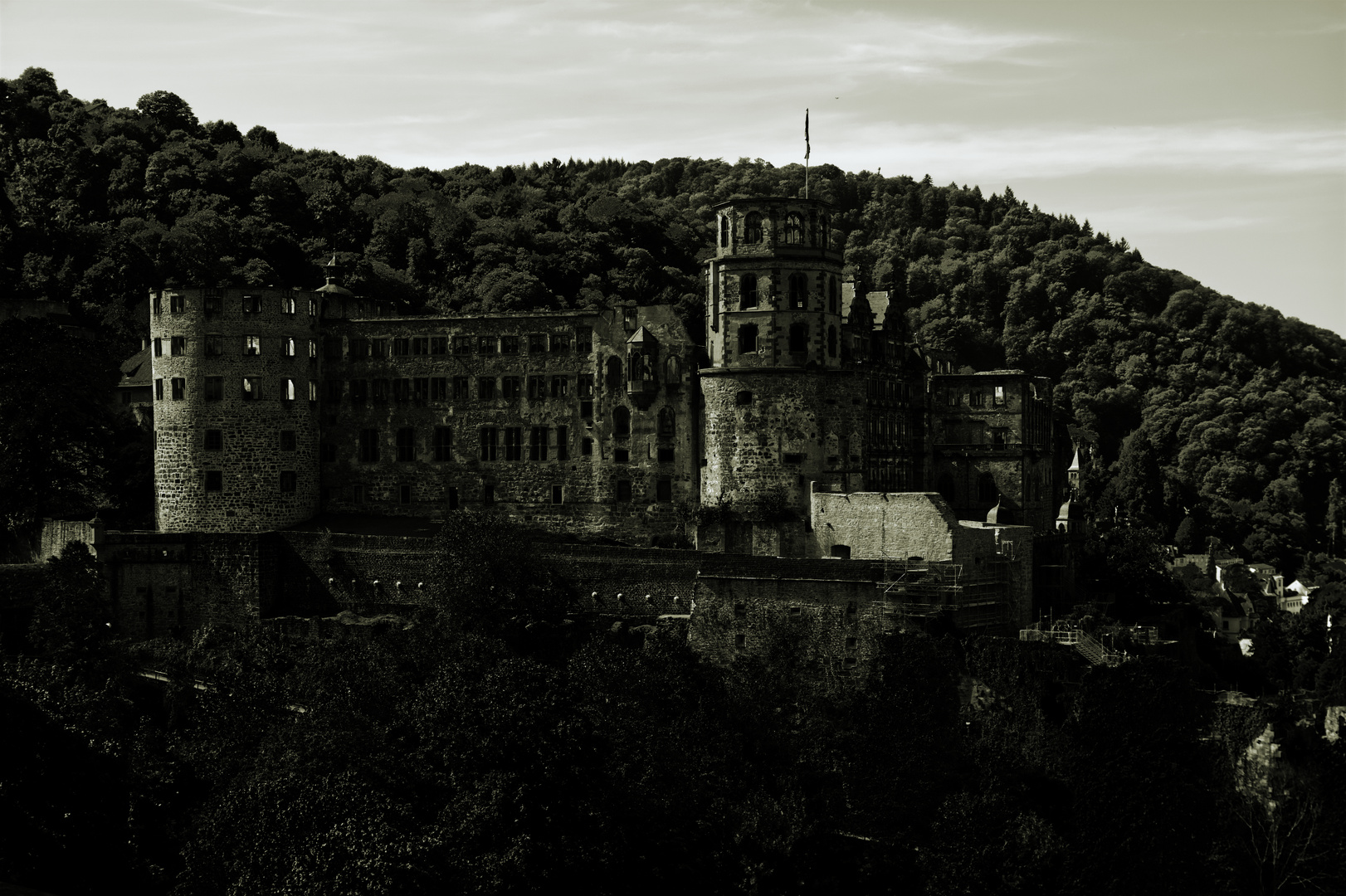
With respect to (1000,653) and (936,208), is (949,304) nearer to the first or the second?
(936,208)

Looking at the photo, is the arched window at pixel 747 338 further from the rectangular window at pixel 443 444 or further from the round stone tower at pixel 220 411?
the round stone tower at pixel 220 411

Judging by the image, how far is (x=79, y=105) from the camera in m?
116

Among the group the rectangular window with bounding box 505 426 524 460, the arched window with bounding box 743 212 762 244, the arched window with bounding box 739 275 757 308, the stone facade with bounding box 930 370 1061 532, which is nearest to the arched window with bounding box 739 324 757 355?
the arched window with bounding box 739 275 757 308

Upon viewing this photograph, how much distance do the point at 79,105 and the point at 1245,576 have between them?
88.3 meters

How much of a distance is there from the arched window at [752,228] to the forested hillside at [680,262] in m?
8.53

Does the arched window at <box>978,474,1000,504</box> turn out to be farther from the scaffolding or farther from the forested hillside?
the scaffolding

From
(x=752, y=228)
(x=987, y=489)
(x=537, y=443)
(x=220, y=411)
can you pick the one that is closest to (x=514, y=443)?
(x=537, y=443)

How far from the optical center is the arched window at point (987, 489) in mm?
73312

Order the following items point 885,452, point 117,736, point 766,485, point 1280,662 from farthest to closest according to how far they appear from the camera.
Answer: point 1280,662
point 885,452
point 766,485
point 117,736

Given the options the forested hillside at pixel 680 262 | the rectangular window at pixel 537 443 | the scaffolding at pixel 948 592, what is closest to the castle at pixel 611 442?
the rectangular window at pixel 537 443

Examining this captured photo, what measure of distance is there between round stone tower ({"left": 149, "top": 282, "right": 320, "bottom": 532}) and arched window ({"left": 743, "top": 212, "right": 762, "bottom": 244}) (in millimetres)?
20606

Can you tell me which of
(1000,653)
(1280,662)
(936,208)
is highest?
(936,208)

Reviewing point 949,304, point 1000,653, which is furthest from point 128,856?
point 949,304

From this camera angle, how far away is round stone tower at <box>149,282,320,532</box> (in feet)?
→ 231
